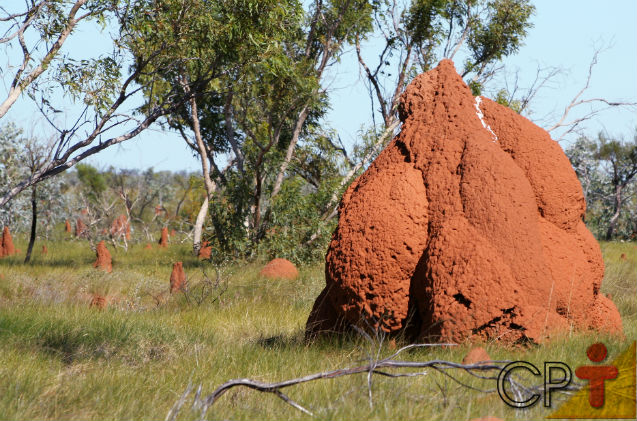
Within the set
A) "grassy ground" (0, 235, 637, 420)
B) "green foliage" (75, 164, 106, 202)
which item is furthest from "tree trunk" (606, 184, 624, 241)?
"green foliage" (75, 164, 106, 202)

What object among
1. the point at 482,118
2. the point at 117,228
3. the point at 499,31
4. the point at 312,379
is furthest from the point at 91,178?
the point at 312,379

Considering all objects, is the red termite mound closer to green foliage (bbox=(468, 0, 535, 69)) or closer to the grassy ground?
the grassy ground

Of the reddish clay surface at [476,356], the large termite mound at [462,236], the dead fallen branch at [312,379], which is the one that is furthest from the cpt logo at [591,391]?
the large termite mound at [462,236]

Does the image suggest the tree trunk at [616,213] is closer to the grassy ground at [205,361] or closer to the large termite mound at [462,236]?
the grassy ground at [205,361]

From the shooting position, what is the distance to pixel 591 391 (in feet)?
12.8

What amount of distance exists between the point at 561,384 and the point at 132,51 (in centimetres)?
831

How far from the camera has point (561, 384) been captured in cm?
407

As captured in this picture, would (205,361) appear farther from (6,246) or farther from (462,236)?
(6,246)

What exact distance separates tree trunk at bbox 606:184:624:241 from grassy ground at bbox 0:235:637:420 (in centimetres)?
1596

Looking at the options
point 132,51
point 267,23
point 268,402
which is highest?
point 267,23

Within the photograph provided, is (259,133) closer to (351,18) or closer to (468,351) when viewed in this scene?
(351,18)

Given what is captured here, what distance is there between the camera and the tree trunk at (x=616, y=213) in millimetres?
23375

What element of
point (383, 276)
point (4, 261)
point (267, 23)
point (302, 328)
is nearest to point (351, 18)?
point (267, 23)

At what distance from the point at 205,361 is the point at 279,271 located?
5.68 m
